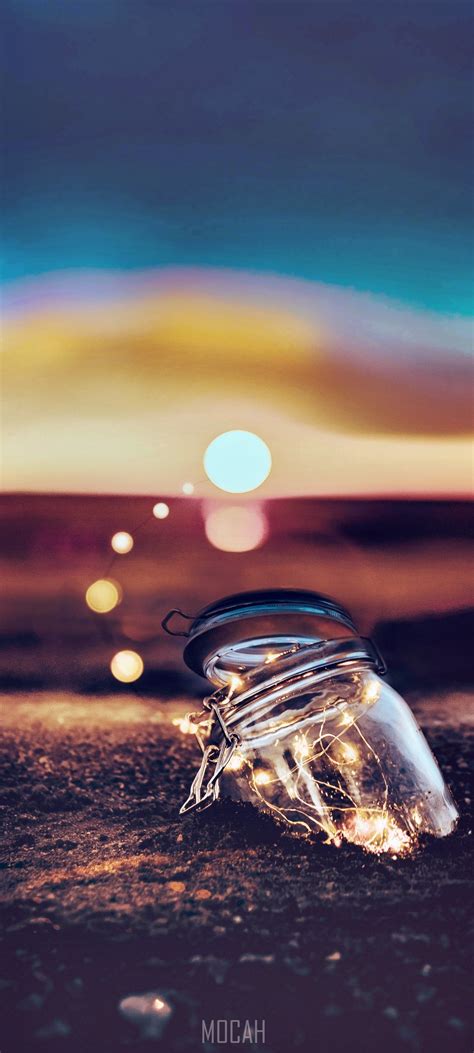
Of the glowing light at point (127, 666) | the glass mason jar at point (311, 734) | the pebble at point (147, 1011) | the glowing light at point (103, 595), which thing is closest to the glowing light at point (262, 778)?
the glass mason jar at point (311, 734)

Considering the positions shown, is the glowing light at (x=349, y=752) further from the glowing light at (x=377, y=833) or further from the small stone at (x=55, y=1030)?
the small stone at (x=55, y=1030)

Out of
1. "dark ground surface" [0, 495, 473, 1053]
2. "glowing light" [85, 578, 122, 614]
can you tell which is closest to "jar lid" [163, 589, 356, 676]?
"dark ground surface" [0, 495, 473, 1053]

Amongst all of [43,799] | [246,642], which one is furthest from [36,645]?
[246,642]

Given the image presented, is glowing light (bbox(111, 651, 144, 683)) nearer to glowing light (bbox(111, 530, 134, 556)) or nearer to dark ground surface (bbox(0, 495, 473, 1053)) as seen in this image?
dark ground surface (bbox(0, 495, 473, 1053))

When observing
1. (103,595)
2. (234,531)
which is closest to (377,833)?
(103,595)

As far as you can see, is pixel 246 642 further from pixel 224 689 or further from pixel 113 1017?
pixel 113 1017
